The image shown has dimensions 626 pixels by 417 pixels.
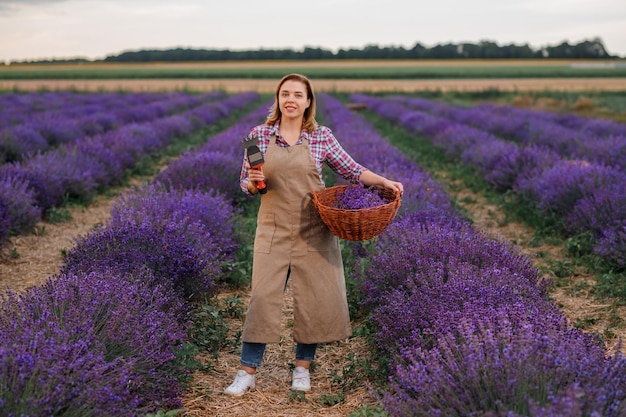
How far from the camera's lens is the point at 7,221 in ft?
19.5

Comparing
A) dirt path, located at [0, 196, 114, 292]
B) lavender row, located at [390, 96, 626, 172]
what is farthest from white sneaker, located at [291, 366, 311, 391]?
lavender row, located at [390, 96, 626, 172]

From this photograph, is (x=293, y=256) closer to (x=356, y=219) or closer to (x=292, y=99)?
(x=356, y=219)

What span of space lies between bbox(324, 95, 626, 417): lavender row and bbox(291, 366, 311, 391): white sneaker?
439mm

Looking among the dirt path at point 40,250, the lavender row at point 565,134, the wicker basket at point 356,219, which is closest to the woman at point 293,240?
the wicker basket at point 356,219

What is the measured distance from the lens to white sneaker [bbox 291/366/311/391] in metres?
3.52

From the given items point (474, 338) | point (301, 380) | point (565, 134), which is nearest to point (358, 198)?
point (301, 380)

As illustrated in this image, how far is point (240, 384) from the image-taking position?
346 centimetres

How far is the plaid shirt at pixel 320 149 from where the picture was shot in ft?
11.2

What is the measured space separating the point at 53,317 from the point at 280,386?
1.30 metres

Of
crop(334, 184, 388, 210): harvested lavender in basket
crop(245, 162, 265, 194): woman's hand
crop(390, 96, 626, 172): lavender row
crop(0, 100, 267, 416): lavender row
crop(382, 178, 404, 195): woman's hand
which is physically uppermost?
crop(245, 162, 265, 194): woman's hand

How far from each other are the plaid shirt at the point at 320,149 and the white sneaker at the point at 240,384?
97 cm

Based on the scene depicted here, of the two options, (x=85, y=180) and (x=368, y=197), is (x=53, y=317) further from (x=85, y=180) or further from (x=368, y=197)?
(x=85, y=180)

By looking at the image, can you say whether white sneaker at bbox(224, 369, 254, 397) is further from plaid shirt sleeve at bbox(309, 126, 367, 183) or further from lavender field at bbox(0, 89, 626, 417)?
plaid shirt sleeve at bbox(309, 126, 367, 183)

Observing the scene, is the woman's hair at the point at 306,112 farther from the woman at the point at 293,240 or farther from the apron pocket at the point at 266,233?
the apron pocket at the point at 266,233
